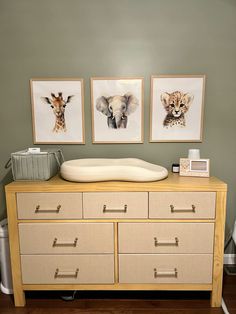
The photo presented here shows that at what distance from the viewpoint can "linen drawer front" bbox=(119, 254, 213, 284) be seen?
1501 millimetres

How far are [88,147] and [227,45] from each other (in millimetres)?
Result: 1338

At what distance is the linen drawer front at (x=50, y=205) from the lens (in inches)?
57.9

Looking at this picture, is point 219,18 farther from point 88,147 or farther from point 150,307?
point 150,307

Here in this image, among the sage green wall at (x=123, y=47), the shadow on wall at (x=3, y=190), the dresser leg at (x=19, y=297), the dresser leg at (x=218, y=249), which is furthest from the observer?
the shadow on wall at (x=3, y=190)

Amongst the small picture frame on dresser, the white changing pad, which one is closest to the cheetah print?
the small picture frame on dresser

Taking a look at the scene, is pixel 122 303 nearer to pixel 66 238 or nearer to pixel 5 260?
pixel 66 238

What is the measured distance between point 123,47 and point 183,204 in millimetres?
1243

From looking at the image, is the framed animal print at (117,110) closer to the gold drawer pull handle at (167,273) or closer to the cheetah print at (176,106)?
the cheetah print at (176,106)

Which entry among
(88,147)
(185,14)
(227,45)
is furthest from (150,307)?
(185,14)

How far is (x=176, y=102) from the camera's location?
1.83m

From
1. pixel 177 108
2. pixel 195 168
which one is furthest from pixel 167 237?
pixel 177 108

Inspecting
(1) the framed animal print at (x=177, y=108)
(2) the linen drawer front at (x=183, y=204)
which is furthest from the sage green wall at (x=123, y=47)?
(2) the linen drawer front at (x=183, y=204)

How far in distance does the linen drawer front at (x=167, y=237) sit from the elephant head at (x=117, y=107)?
81 cm

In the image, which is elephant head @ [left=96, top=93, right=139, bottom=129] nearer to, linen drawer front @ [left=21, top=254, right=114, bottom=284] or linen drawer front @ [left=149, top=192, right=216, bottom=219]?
linen drawer front @ [left=149, top=192, right=216, bottom=219]
